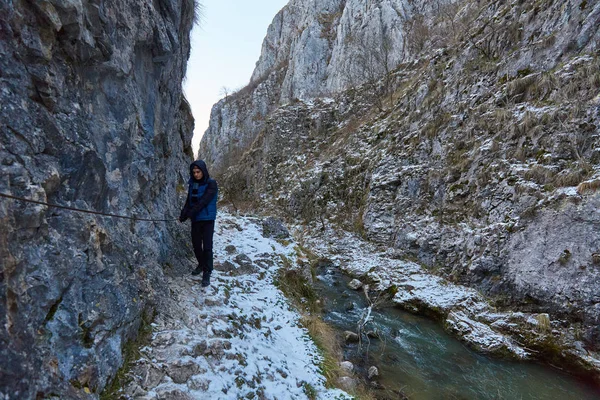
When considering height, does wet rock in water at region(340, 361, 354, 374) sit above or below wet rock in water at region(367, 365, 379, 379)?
above

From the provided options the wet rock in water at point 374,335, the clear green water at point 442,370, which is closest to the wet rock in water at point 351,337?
the clear green water at point 442,370

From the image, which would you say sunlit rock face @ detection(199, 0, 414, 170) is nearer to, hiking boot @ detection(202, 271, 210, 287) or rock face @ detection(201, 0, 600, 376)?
rock face @ detection(201, 0, 600, 376)

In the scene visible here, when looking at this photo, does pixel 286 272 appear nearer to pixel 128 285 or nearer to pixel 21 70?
pixel 128 285

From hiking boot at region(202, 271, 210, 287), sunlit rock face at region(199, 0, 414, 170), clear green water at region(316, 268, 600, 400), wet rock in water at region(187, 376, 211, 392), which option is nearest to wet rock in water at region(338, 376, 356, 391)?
clear green water at region(316, 268, 600, 400)

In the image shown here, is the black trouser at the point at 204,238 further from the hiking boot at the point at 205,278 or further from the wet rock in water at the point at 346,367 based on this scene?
the wet rock in water at the point at 346,367

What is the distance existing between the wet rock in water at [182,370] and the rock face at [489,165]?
349 inches

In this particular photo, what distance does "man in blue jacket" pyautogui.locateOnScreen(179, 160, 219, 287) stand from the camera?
5.10 m

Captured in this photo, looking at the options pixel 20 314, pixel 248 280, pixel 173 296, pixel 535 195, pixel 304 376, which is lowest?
pixel 304 376

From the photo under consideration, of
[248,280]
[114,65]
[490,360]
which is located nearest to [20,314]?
[114,65]

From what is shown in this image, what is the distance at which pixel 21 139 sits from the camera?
2.51 m

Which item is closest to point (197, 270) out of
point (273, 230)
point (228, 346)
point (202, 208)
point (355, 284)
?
point (202, 208)

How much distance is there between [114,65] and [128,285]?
2692mm

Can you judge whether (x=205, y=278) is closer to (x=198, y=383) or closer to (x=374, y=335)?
(x=198, y=383)

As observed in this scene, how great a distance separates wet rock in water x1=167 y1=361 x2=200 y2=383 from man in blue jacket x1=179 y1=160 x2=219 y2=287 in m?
2.05
